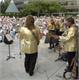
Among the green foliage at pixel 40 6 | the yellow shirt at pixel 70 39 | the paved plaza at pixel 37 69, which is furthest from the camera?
the green foliage at pixel 40 6

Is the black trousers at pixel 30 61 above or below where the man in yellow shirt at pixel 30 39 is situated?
below

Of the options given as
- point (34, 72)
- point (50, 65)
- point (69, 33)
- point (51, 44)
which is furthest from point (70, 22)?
point (51, 44)

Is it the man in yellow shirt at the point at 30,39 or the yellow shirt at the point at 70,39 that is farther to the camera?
the man in yellow shirt at the point at 30,39

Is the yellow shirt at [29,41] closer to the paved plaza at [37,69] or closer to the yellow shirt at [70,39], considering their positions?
the paved plaza at [37,69]

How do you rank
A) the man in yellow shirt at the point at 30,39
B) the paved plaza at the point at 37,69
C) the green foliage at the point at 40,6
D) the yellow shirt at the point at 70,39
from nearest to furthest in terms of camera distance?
1. the yellow shirt at the point at 70,39
2. the man in yellow shirt at the point at 30,39
3. the paved plaza at the point at 37,69
4. the green foliage at the point at 40,6

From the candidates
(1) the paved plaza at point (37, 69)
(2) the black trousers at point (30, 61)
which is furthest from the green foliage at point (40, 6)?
(2) the black trousers at point (30, 61)

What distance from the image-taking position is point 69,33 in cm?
871

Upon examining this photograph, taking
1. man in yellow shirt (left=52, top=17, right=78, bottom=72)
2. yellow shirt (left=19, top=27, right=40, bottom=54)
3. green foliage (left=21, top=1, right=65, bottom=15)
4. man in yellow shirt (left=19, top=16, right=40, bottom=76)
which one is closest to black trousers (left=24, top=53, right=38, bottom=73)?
man in yellow shirt (left=19, top=16, right=40, bottom=76)

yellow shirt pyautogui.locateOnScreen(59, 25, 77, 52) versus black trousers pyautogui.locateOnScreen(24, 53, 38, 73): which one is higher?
yellow shirt pyautogui.locateOnScreen(59, 25, 77, 52)

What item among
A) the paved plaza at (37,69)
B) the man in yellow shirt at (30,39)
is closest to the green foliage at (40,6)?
the paved plaza at (37,69)

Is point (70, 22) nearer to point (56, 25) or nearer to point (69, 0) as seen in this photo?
point (69, 0)

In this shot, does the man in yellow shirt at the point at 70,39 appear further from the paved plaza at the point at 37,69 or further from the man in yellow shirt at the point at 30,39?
the man in yellow shirt at the point at 30,39

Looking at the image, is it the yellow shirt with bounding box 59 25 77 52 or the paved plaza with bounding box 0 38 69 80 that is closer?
the yellow shirt with bounding box 59 25 77 52

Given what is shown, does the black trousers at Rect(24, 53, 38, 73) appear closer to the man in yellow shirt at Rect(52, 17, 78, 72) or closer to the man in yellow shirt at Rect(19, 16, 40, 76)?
the man in yellow shirt at Rect(19, 16, 40, 76)
